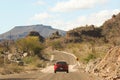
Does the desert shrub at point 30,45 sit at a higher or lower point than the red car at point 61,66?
higher

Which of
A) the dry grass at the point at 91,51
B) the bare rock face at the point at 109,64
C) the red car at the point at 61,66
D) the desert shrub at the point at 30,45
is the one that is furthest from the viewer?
the desert shrub at the point at 30,45

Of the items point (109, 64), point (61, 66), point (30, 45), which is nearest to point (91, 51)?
point (30, 45)

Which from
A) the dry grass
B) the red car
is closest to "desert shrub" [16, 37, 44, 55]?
the dry grass

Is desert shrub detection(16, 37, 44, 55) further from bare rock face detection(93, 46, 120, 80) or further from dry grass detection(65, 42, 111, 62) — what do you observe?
bare rock face detection(93, 46, 120, 80)

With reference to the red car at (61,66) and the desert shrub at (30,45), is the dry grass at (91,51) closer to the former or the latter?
the desert shrub at (30,45)

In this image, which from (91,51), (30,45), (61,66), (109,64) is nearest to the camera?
(109,64)

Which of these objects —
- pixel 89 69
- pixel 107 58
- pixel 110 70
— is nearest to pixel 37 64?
pixel 89 69

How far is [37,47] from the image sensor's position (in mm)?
112000

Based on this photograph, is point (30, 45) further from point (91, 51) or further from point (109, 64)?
point (109, 64)

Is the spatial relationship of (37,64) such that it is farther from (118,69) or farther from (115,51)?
(118,69)

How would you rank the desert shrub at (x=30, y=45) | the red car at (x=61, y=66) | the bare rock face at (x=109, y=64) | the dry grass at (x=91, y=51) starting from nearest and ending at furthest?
the bare rock face at (x=109, y=64) → the red car at (x=61, y=66) → the dry grass at (x=91, y=51) → the desert shrub at (x=30, y=45)

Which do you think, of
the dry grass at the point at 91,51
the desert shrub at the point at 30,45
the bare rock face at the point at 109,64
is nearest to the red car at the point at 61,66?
the bare rock face at the point at 109,64

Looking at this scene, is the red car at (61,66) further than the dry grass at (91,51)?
No

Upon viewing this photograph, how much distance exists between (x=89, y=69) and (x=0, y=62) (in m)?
14.8
